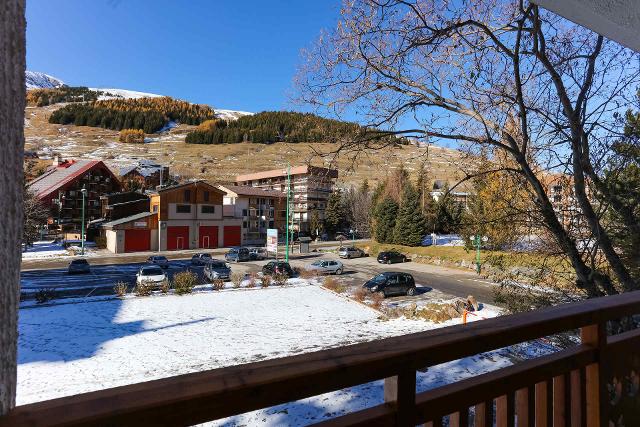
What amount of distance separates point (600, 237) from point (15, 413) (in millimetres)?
3862

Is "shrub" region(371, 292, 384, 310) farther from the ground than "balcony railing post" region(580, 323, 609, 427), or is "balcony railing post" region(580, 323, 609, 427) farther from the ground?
"balcony railing post" region(580, 323, 609, 427)

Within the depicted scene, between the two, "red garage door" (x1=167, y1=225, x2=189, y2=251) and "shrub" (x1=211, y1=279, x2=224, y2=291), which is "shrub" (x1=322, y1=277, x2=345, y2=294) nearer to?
"shrub" (x1=211, y1=279, x2=224, y2=291)

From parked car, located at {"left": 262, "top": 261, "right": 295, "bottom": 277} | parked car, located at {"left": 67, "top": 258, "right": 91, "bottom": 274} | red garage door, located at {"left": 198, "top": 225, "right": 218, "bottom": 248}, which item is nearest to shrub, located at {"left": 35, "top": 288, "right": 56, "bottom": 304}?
parked car, located at {"left": 67, "top": 258, "right": 91, "bottom": 274}

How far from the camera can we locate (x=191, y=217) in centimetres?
2966

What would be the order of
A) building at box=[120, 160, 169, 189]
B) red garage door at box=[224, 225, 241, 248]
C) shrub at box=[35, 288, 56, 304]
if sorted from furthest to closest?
building at box=[120, 160, 169, 189]
red garage door at box=[224, 225, 241, 248]
shrub at box=[35, 288, 56, 304]

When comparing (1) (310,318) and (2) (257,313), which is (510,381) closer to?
(1) (310,318)

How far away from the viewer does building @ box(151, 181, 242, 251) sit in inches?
1116

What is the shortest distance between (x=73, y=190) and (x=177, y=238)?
Answer: 1175cm

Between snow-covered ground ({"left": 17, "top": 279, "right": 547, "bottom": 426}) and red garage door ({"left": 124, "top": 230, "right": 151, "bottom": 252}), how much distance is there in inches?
674

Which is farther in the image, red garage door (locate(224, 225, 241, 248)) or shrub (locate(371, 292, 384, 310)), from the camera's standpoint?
red garage door (locate(224, 225, 241, 248))

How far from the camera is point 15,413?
50cm

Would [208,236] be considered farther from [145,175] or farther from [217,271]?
[217,271]

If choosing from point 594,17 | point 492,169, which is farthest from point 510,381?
point 492,169

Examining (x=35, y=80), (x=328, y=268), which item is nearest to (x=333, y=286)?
(x=328, y=268)
